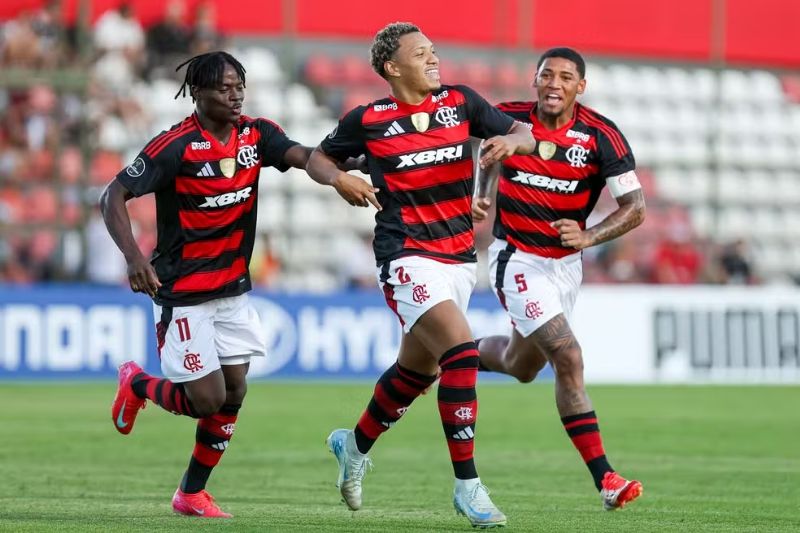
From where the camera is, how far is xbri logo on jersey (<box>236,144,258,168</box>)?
761 cm

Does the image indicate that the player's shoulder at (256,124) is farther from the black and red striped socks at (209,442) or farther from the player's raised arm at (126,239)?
the black and red striped socks at (209,442)

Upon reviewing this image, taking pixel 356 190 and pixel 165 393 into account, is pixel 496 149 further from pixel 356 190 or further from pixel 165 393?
pixel 165 393

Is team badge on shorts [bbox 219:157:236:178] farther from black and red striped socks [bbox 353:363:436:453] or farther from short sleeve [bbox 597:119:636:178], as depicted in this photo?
short sleeve [bbox 597:119:636:178]

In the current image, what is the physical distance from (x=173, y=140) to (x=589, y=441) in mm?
2858

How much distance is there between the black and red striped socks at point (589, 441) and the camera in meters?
7.77

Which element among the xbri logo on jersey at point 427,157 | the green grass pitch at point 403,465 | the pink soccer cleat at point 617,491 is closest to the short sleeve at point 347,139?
the xbri logo on jersey at point 427,157

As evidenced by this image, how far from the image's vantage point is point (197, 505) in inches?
295

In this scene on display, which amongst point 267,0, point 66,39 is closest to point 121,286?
point 66,39

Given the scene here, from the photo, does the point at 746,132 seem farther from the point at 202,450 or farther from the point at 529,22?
the point at 202,450

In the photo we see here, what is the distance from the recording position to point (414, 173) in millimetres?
7344

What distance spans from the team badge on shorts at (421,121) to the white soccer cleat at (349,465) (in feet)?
5.81

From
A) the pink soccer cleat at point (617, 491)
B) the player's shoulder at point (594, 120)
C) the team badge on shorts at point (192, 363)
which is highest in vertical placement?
the player's shoulder at point (594, 120)

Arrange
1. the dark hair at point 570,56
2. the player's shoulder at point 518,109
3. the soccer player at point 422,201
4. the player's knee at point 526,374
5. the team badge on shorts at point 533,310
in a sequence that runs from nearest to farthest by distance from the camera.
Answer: the soccer player at point 422,201
the team badge on shorts at point 533,310
the dark hair at point 570,56
the player's shoulder at point 518,109
the player's knee at point 526,374

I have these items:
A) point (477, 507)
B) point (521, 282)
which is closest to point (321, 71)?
point (521, 282)
